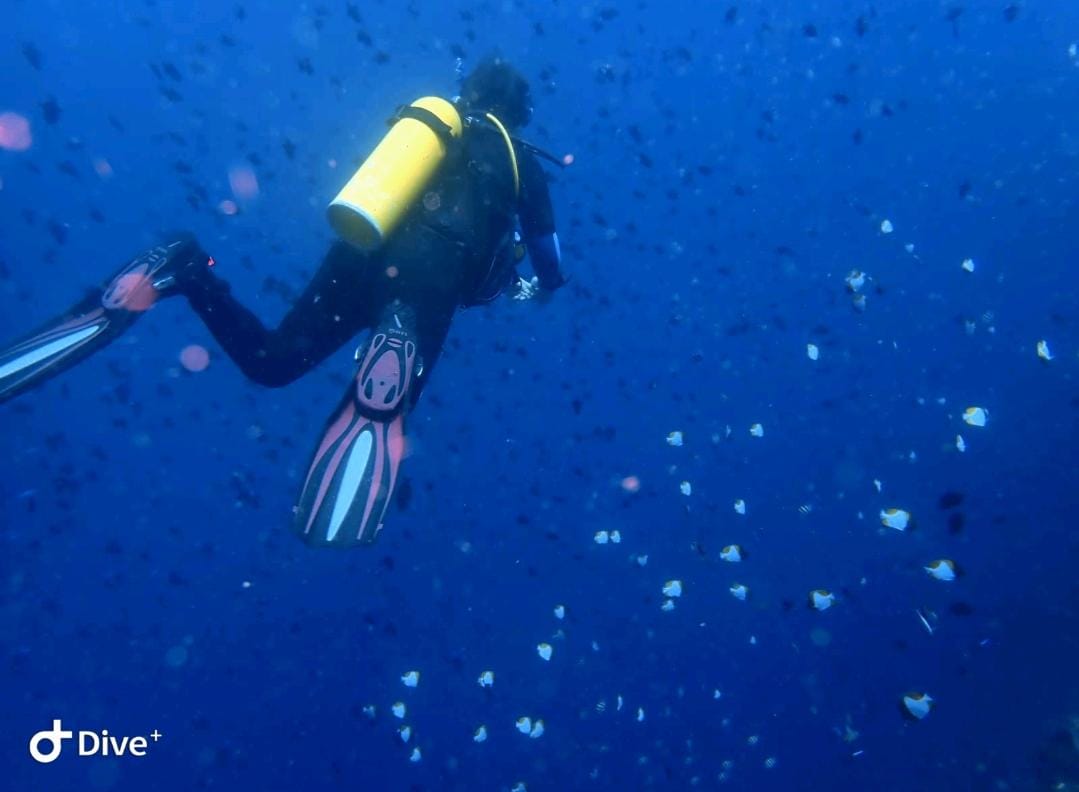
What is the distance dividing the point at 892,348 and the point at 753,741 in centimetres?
3608

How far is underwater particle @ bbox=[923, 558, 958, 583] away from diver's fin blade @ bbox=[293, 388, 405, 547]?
13.5 feet

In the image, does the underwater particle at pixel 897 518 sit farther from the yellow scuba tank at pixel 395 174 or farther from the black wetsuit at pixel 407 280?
the yellow scuba tank at pixel 395 174

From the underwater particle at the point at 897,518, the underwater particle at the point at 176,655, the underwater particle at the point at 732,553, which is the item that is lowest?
the underwater particle at the point at 897,518

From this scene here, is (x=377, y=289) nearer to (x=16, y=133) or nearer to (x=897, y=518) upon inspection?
(x=897, y=518)

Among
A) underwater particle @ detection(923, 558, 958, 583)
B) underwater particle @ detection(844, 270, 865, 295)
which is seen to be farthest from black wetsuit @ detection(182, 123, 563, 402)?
underwater particle @ detection(923, 558, 958, 583)

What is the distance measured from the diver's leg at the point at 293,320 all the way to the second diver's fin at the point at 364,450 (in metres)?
0.48

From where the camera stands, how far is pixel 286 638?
15.7 m

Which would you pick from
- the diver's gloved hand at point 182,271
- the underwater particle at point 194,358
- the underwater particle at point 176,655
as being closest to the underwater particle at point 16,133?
the underwater particle at point 194,358

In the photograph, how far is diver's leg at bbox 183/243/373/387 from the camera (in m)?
3.94

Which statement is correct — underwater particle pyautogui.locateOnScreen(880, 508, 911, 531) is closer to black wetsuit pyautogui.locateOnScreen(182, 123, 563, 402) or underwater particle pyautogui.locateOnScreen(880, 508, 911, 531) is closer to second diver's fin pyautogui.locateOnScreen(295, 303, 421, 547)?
black wetsuit pyautogui.locateOnScreen(182, 123, 563, 402)

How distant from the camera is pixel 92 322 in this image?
373 cm

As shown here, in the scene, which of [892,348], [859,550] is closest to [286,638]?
[859,550]

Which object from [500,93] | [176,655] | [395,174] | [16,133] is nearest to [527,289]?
[500,93]

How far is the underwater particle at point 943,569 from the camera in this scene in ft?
17.3
